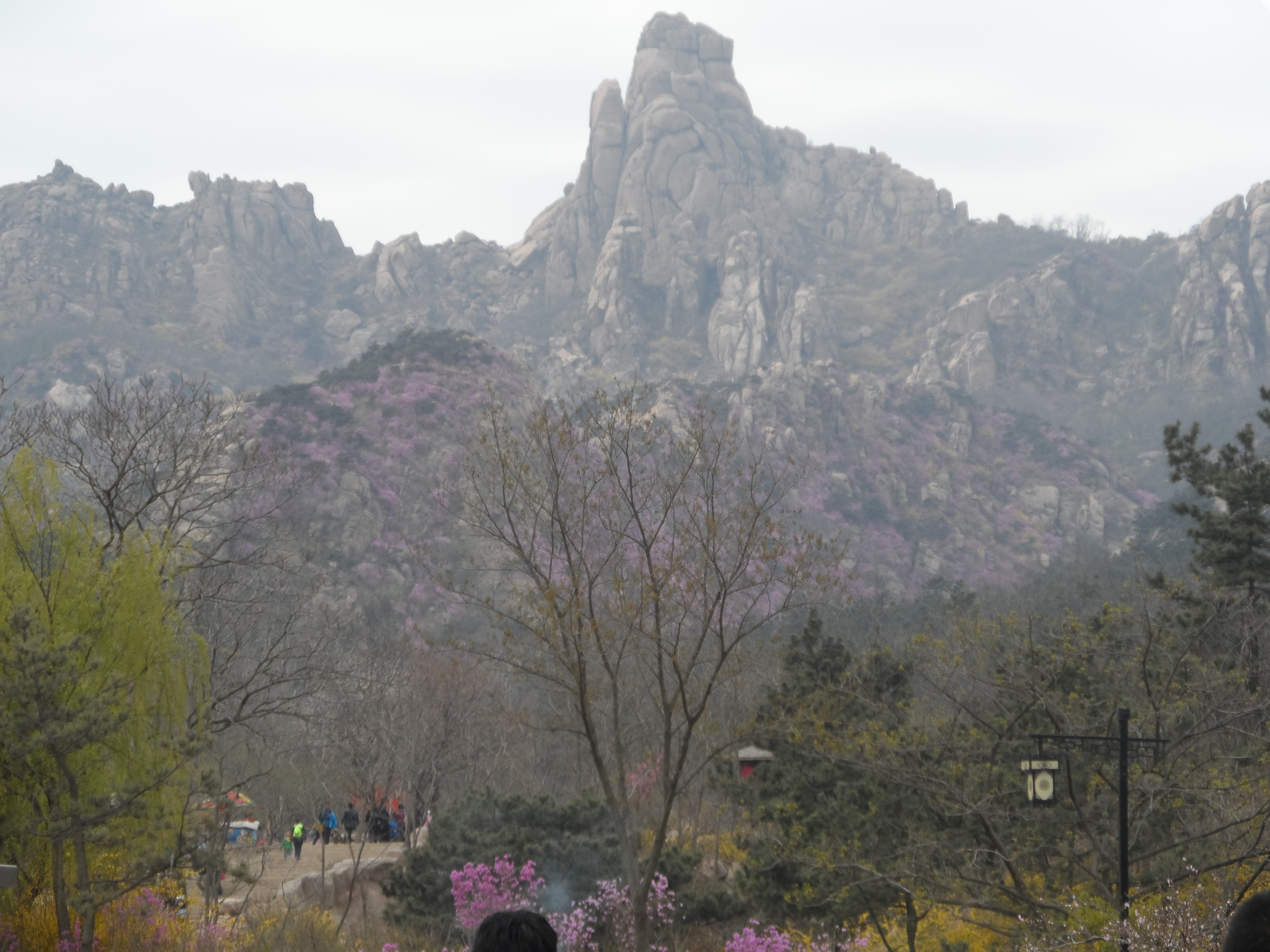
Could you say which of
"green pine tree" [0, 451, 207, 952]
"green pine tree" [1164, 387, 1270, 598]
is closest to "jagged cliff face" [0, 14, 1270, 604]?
"green pine tree" [1164, 387, 1270, 598]

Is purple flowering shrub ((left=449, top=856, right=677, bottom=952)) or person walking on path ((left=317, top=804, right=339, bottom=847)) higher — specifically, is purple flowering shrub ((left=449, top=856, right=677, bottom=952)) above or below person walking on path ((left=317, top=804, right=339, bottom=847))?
above

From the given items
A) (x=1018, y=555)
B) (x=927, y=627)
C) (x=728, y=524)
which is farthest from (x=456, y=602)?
(x=1018, y=555)

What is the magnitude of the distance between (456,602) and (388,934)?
3244 cm

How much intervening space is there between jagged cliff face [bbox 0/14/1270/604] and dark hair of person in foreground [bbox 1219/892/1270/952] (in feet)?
177

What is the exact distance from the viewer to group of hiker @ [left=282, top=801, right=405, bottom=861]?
2275 centimetres

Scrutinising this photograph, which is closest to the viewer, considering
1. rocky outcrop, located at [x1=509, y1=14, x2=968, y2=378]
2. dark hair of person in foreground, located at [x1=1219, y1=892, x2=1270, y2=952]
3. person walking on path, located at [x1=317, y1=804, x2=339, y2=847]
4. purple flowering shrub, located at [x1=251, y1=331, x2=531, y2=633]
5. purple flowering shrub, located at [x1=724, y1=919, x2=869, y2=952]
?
dark hair of person in foreground, located at [x1=1219, y1=892, x2=1270, y2=952]

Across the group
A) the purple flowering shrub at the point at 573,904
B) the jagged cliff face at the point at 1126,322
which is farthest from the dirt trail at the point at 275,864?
the jagged cliff face at the point at 1126,322

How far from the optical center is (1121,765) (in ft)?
32.3

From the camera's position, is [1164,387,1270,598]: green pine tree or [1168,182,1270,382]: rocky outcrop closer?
[1164,387,1270,598]: green pine tree

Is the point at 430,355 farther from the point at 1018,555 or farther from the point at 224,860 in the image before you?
the point at 224,860

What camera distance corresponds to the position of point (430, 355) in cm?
6562

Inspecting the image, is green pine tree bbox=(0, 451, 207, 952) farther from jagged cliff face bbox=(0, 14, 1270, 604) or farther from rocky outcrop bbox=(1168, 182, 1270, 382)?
rocky outcrop bbox=(1168, 182, 1270, 382)

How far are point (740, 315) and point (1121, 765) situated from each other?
10921 cm

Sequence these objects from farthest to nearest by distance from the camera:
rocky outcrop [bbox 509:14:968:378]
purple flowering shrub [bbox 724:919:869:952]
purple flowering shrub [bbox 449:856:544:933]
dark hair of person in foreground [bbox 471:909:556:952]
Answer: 1. rocky outcrop [bbox 509:14:968:378]
2. purple flowering shrub [bbox 449:856:544:933]
3. purple flowering shrub [bbox 724:919:869:952]
4. dark hair of person in foreground [bbox 471:909:556:952]
